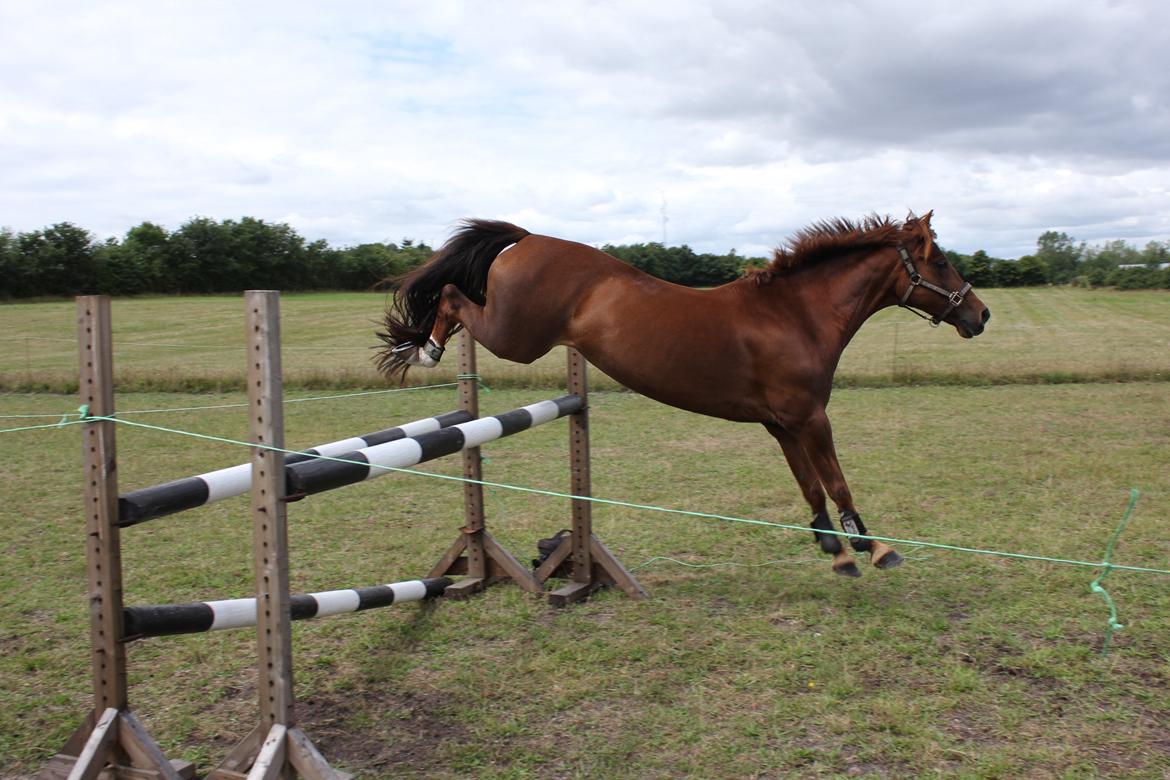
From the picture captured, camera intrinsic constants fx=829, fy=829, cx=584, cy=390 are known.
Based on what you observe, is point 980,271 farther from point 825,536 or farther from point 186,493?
point 186,493

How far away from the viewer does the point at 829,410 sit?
11.2 m

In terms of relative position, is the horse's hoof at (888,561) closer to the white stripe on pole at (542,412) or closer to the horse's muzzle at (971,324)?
the horse's muzzle at (971,324)

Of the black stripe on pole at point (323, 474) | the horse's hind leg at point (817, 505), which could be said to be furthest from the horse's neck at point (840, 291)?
the black stripe on pole at point (323, 474)

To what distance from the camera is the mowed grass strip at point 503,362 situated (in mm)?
13695

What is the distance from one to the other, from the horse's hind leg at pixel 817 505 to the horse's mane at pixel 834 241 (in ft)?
2.97

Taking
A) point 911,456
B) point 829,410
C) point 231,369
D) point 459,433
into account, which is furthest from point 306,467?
point 231,369

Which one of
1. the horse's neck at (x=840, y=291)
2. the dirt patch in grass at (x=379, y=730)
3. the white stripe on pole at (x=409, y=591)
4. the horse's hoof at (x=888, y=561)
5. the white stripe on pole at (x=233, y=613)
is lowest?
the dirt patch in grass at (x=379, y=730)

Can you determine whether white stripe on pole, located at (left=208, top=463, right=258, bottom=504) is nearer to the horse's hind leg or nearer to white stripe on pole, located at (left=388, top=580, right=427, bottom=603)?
white stripe on pole, located at (left=388, top=580, right=427, bottom=603)

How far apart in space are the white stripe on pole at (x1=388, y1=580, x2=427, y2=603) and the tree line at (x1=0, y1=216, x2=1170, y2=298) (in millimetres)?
30187

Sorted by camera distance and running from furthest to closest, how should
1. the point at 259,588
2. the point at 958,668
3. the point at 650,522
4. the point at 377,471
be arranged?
the point at 650,522 < the point at 958,668 < the point at 377,471 < the point at 259,588

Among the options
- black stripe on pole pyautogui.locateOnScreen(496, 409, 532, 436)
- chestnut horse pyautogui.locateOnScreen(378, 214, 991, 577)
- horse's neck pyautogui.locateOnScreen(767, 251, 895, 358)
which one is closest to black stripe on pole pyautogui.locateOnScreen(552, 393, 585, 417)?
black stripe on pole pyautogui.locateOnScreen(496, 409, 532, 436)

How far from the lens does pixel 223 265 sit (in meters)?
40.1

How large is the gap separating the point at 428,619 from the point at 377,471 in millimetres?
1512

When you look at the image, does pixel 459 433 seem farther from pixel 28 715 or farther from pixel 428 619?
pixel 28 715
